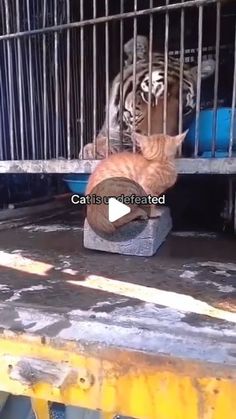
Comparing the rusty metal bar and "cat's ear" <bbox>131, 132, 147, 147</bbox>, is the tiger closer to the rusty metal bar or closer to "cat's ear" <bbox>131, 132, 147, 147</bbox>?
"cat's ear" <bbox>131, 132, 147, 147</bbox>

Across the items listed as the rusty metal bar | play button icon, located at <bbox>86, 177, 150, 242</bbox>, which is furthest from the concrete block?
the rusty metal bar

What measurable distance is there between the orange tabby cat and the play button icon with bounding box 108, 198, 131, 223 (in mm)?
12

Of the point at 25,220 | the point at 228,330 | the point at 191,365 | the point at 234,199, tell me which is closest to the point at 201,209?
the point at 234,199

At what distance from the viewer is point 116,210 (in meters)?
1.22

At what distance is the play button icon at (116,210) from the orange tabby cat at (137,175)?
1 cm

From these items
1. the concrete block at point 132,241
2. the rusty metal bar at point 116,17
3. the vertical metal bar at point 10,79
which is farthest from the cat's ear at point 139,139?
the vertical metal bar at point 10,79

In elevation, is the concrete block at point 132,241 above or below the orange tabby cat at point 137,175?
below

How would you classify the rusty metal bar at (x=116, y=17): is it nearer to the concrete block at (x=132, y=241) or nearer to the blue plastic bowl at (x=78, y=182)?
the blue plastic bowl at (x=78, y=182)

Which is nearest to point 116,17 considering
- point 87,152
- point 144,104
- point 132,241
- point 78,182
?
point 144,104

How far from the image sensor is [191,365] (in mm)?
577

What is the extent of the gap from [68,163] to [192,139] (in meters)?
0.48

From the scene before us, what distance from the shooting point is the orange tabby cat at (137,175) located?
1.25 metres

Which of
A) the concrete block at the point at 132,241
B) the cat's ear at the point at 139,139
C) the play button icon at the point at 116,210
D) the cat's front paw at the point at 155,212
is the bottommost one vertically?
the concrete block at the point at 132,241

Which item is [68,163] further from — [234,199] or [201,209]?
[201,209]
